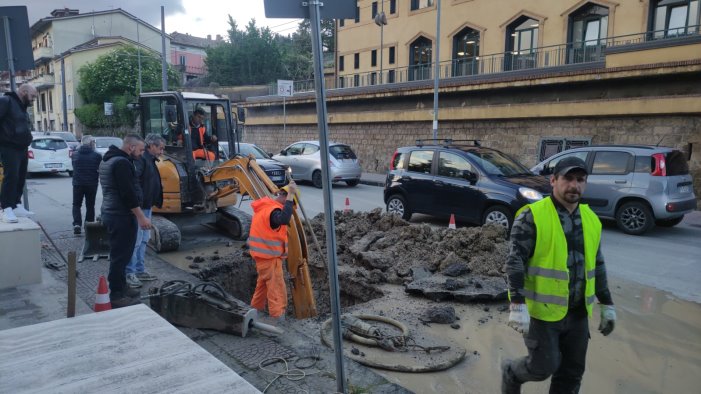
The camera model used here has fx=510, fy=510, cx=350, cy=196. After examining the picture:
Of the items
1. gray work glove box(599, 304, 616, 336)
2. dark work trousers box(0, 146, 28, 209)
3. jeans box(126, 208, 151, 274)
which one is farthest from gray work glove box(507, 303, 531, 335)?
dark work trousers box(0, 146, 28, 209)

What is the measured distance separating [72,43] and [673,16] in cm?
5539

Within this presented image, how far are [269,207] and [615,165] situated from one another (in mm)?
8886

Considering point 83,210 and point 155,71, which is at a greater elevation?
point 155,71

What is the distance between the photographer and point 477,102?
2089cm

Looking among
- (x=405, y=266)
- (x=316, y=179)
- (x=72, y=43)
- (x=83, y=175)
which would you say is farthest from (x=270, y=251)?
(x=72, y=43)

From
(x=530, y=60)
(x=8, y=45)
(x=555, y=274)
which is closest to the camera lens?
(x=555, y=274)

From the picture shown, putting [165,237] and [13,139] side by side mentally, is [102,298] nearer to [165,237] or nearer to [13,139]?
[13,139]

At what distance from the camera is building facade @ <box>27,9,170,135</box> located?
163 ft

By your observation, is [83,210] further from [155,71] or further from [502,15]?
[155,71]

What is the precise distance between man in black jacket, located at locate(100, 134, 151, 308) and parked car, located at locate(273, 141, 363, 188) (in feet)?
42.3

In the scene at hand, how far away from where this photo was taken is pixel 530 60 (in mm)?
23922

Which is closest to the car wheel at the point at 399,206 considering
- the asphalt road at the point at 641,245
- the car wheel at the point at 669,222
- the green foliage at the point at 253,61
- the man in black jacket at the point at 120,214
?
the asphalt road at the point at 641,245

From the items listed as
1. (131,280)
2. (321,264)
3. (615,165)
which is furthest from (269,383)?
(615,165)

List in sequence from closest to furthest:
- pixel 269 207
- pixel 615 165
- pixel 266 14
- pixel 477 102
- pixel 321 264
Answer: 1. pixel 266 14
2. pixel 269 207
3. pixel 321 264
4. pixel 615 165
5. pixel 477 102
